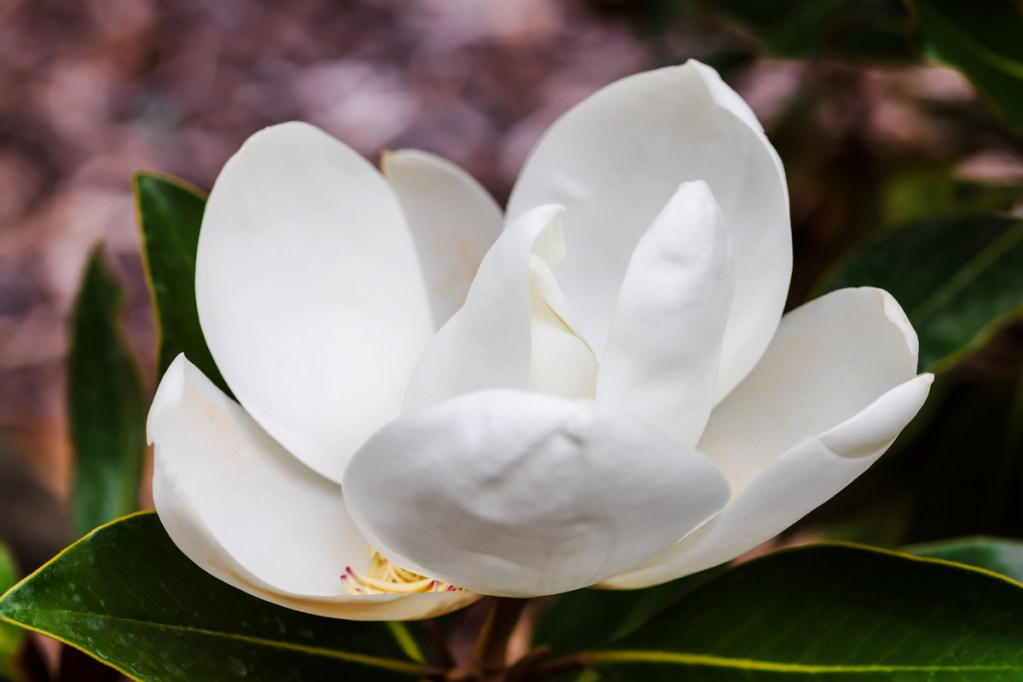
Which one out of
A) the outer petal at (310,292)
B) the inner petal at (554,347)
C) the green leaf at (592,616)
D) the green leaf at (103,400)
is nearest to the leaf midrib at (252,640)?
the outer petal at (310,292)

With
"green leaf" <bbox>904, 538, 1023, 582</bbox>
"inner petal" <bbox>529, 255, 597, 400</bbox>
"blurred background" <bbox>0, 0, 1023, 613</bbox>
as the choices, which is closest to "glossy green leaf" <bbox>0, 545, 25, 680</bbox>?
"blurred background" <bbox>0, 0, 1023, 613</bbox>

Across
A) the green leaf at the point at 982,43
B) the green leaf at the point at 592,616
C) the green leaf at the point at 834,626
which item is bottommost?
the green leaf at the point at 592,616

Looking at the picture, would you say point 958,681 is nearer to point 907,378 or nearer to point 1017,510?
point 907,378

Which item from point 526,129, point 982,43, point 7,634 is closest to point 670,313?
point 982,43

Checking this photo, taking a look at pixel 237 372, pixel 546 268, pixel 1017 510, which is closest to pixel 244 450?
pixel 237 372

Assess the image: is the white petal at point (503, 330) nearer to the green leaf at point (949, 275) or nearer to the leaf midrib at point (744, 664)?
the leaf midrib at point (744, 664)

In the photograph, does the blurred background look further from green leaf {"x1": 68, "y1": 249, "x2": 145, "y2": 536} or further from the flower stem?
the flower stem
